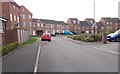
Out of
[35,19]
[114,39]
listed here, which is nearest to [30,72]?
[114,39]

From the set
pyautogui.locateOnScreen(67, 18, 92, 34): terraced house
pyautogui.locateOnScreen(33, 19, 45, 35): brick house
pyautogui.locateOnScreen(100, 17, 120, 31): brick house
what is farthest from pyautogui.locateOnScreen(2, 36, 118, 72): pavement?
pyautogui.locateOnScreen(100, 17, 120, 31): brick house

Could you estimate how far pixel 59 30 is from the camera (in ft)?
360

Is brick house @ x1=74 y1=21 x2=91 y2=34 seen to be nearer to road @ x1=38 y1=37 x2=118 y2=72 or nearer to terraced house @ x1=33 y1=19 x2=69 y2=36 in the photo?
terraced house @ x1=33 y1=19 x2=69 y2=36

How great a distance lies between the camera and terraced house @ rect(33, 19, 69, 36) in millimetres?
98838

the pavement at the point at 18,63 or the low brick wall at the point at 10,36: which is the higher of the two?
the low brick wall at the point at 10,36

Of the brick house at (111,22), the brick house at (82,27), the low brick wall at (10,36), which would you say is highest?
the brick house at (111,22)

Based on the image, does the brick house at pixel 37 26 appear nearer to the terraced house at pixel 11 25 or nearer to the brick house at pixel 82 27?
the brick house at pixel 82 27

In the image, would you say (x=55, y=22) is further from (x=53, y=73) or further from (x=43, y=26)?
(x=53, y=73)

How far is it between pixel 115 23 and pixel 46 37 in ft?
258

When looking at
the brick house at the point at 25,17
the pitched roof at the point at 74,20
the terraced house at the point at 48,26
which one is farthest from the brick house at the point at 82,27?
the brick house at the point at 25,17

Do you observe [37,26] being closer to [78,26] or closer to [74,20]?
[74,20]

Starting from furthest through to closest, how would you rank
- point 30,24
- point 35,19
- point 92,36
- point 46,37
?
point 35,19, point 30,24, point 46,37, point 92,36

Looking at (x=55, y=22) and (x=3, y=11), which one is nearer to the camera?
(x=3, y=11)

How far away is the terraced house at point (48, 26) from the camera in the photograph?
98.8 metres
